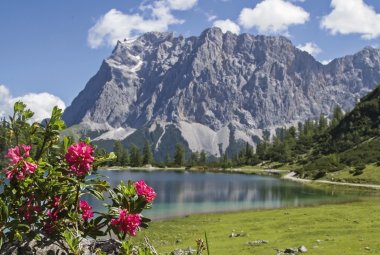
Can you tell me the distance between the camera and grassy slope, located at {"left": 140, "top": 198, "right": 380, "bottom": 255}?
26.5 metres

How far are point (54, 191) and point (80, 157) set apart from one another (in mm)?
Result: 762

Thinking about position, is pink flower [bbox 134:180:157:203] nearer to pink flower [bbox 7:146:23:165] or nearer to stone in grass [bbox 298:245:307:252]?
pink flower [bbox 7:146:23:165]

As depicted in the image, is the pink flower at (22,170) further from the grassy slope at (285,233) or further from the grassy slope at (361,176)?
the grassy slope at (361,176)

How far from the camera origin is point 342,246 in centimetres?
2556

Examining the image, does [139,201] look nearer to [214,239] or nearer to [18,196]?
[18,196]

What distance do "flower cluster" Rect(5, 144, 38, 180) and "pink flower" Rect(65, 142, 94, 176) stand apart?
1.67 ft

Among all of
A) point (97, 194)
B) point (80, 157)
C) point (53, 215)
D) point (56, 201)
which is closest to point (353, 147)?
point (97, 194)

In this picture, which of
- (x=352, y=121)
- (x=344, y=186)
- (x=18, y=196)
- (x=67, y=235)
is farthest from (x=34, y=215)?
(x=352, y=121)

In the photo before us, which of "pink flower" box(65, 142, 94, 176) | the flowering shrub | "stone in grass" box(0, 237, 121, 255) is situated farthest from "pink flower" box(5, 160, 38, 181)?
"stone in grass" box(0, 237, 121, 255)

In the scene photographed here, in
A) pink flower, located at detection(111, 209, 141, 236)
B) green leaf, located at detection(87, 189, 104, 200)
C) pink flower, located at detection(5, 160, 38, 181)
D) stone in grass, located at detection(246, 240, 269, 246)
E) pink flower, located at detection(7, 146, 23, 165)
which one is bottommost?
stone in grass, located at detection(246, 240, 269, 246)

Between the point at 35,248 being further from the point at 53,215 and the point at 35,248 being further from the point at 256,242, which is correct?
the point at 256,242

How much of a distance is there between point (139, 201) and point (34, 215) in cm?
160

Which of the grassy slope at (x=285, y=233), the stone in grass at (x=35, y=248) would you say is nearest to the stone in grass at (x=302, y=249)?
the grassy slope at (x=285, y=233)

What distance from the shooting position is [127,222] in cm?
652
